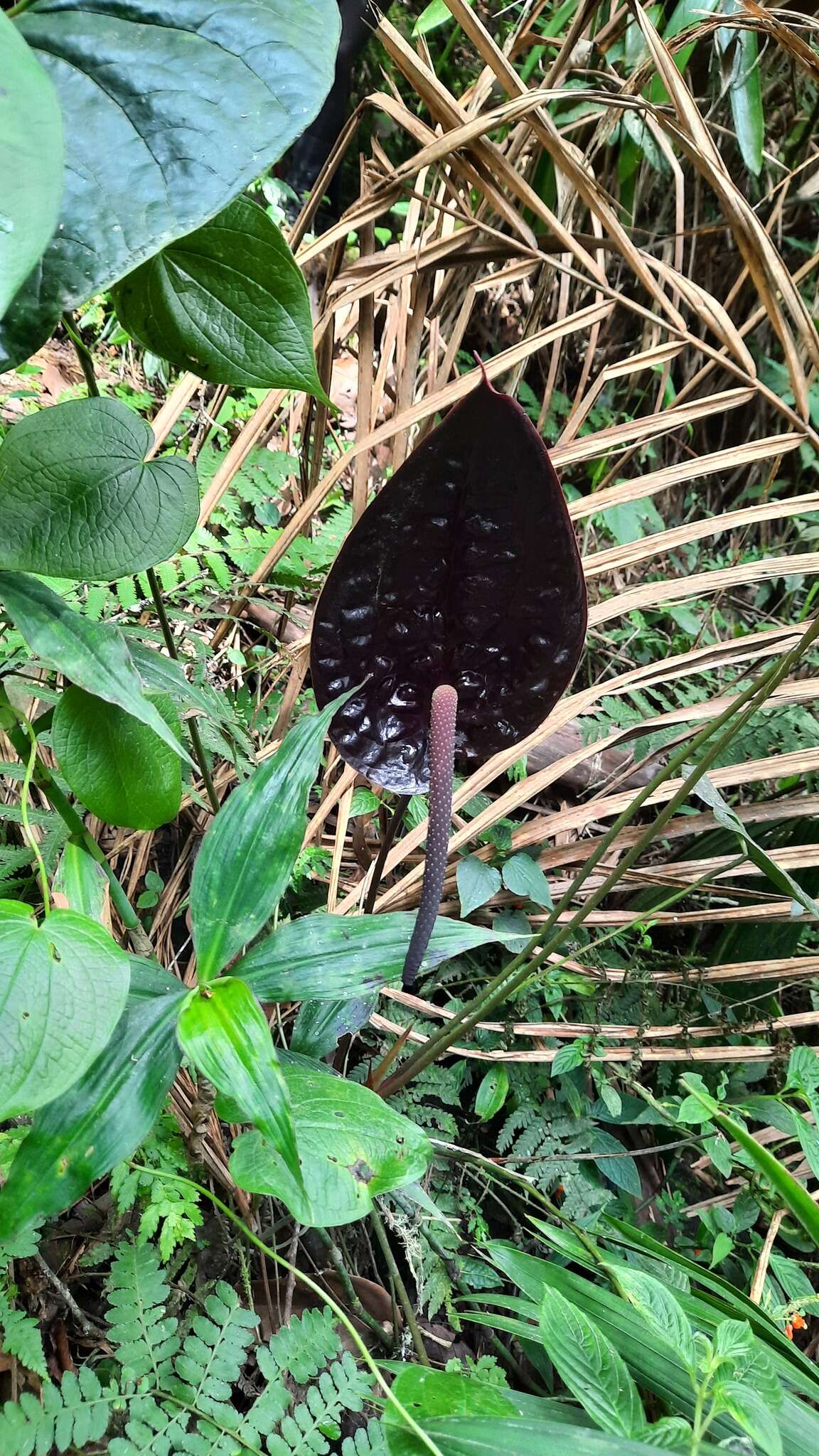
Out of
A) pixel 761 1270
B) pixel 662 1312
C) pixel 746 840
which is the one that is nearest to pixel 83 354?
pixel 746 840

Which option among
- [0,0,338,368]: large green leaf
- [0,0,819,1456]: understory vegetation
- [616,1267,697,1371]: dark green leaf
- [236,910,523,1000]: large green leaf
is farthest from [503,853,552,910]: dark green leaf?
[0,0,338,368]: large green leaf

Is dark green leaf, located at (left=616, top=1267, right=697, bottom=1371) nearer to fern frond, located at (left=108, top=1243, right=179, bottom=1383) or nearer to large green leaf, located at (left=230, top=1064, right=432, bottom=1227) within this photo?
large green leaf, located at (left=230, top=1064, right=432, bottom=1227)

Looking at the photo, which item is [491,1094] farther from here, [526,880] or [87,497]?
[87,497]

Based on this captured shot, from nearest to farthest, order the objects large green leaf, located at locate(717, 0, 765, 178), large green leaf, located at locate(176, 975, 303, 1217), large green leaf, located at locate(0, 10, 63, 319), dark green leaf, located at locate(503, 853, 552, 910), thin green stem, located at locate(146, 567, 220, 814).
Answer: large green leaf, located at locate(0, 10, 63, 319)
large green leaf, located at locate(176, 975, 303, 1217)
thin green stem, located at locate(146, 567, 220, 814)
dark green leaf, located at locate(503, 853, 552, 910)
large green leaf, located at locate(717, 0, 765, 178)

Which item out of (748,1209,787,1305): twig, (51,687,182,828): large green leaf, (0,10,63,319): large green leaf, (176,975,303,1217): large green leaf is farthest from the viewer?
(748,1209,787,1305): twig

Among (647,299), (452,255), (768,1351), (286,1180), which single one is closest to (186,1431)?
(286,1180)

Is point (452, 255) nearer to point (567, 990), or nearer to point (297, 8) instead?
point (297, 8)
